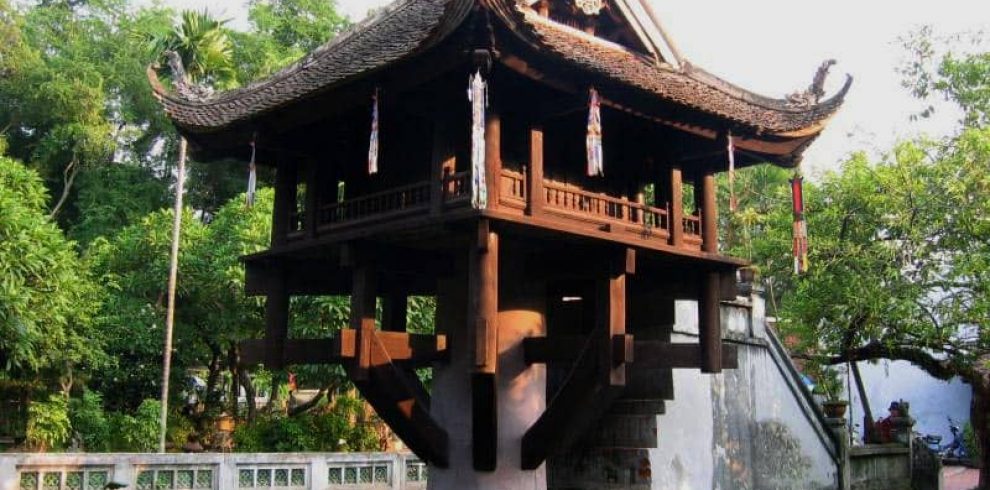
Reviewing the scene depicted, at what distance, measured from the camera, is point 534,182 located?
328 inches

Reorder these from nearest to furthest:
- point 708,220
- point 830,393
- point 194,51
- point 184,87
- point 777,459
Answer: point 708,220, point 184,87, point 777,459, point 830,393, point 194,51

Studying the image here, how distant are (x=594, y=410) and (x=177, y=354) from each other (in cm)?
1505

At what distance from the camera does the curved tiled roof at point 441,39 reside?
768 centimetres

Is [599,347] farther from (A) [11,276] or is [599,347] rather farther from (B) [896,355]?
(A) [11,276]

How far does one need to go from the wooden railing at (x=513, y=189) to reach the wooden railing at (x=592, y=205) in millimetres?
230

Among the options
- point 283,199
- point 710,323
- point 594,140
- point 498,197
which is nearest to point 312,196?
point 283,199

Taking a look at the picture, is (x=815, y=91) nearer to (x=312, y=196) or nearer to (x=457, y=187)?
(x=457, y=187)

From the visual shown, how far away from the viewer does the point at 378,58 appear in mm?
8648

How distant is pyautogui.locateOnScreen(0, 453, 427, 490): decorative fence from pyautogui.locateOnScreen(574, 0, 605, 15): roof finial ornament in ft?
26.7

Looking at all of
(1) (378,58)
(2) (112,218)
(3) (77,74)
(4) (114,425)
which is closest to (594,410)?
(1) (378,58)

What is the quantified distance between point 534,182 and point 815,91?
191 inches

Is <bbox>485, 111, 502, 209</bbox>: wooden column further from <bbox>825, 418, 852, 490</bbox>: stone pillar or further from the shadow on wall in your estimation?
<bbox>825, 418, 852, 490</bbox>: stone pillar

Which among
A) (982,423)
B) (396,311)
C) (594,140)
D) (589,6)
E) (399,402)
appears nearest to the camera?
(594,140)

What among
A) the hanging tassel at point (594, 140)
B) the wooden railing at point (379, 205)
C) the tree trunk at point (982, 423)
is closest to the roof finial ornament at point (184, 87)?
the wooden railing at point (379, 205)
